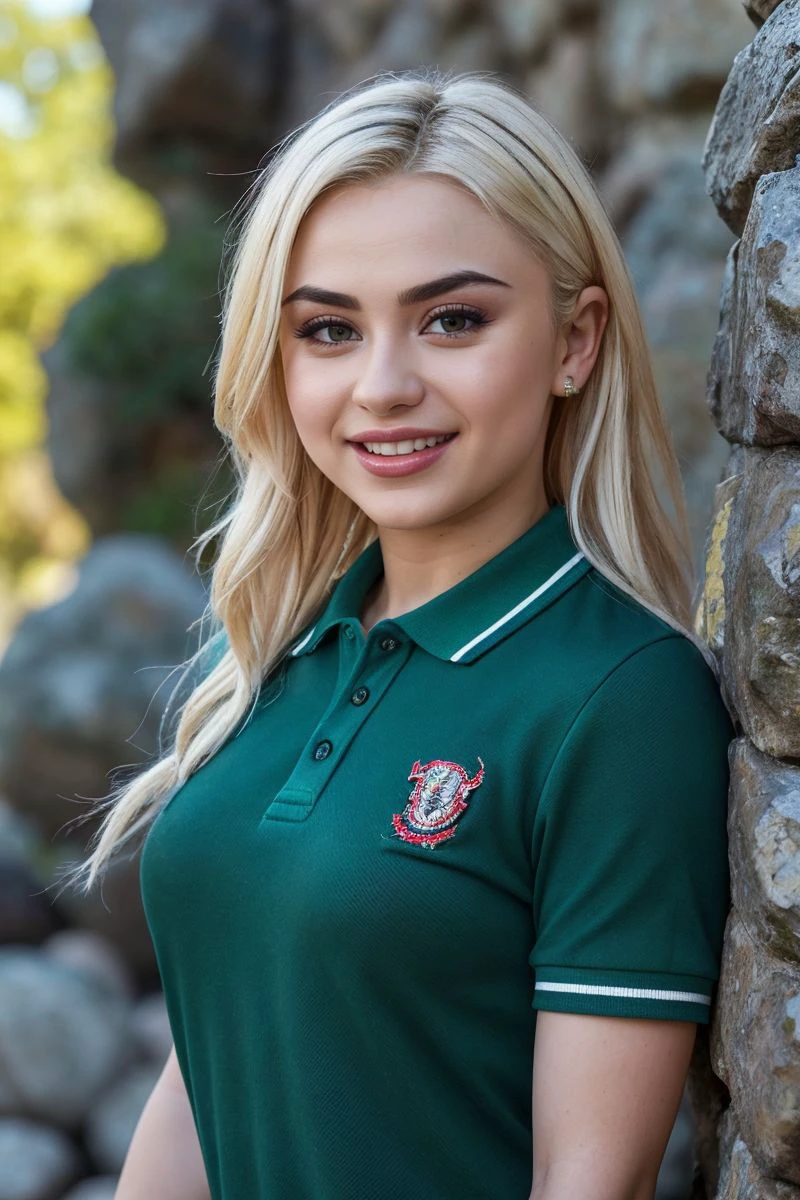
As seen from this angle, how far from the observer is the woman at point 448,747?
1.27 meters

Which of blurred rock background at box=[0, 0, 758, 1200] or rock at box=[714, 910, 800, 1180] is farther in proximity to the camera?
blurred rock background at box=[0, 0, 758, 1200]

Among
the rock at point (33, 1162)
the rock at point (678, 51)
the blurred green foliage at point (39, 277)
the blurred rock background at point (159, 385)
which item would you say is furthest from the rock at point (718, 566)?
the blurred green foliage at point (39, 277)

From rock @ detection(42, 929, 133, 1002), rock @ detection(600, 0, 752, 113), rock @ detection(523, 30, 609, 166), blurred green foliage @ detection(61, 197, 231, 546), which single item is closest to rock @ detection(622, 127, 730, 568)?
rock @ detection(600, 0, 752, 113)

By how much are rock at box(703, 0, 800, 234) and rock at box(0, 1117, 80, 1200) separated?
353 cm

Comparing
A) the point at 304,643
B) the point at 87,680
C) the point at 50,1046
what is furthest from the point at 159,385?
the point at 304,643

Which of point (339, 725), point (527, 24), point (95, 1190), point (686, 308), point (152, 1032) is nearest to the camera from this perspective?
point (339, 725)

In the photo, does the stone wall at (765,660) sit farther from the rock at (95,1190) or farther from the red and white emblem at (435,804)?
the rock at (95,1190)

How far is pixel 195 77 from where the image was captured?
379 inches

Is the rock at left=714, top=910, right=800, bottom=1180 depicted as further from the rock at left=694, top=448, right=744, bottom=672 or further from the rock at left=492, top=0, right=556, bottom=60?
the rock at left=492, top=0, right=556, bottom=60

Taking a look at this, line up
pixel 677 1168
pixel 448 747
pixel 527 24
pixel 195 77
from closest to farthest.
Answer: pixel 448 747
pixel 677 1168
pixel 527 24
pixel 195 77

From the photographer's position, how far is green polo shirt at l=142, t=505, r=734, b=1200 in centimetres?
126

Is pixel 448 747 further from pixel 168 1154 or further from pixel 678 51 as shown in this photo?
pixel 678 51

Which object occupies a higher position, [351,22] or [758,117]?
[351,22]

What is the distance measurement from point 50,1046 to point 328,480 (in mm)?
3019
